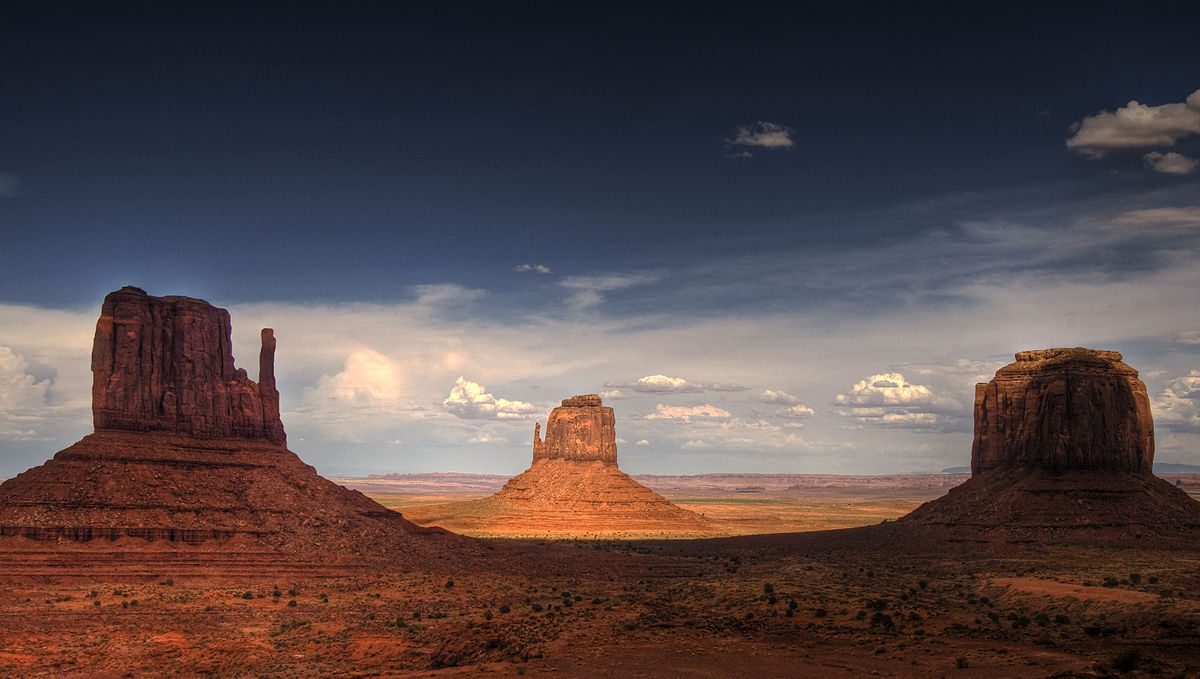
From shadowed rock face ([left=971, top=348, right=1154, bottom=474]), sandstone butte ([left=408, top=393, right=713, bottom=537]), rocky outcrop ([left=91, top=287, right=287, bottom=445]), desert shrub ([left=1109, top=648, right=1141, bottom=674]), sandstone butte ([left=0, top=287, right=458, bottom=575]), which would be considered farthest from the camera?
sandstone butte ([left=408, top=393, right=713, bottom=537])

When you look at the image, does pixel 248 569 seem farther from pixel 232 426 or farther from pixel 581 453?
pixel 581 453

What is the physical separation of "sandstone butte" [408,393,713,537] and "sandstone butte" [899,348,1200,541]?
155 feet

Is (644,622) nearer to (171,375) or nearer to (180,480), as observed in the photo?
(180,480)

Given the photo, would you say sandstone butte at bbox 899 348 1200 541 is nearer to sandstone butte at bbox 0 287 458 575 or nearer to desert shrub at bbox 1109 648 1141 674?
desert shrub at bbox 1109 648 1141 674

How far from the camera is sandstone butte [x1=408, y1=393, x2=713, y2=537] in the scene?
115 metres

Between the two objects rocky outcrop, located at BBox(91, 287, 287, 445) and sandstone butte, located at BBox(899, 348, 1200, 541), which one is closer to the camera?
rocky outcrop, located at BBox(91, 287, 287, 445)

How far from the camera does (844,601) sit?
39.7m

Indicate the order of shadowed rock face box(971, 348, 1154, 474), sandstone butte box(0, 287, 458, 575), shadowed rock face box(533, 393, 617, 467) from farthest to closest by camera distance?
shadowed rock face box(533, 393, 617, 467), shadowed rock face box(971, 348, 1154, 474), sandstone butte box(0, 287, 458, 575)

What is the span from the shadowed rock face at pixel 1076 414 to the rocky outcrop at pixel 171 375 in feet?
185

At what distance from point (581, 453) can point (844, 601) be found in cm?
9588

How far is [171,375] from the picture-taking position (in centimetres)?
5725

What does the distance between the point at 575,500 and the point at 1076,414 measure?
6991 cm

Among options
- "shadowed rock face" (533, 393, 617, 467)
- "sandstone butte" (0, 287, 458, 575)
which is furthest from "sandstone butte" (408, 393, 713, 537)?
"sandstone butte" (0, 287, 458, 575)

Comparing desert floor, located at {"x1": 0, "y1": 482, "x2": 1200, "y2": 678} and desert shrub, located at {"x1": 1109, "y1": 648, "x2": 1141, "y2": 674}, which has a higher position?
desert shrub, located at {"x1": 1109, "y1": 648, "x2": 1141, "y2": 674}
